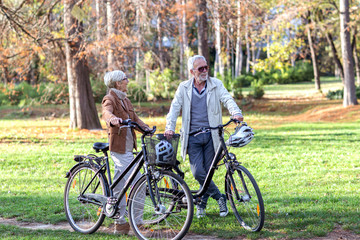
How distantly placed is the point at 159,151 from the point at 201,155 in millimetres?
1095

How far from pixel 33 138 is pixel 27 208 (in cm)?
987

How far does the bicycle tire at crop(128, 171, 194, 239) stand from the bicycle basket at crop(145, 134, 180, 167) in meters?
0.14

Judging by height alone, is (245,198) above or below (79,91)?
A: below

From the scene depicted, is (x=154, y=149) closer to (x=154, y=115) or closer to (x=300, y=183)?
(x=300, y=183)

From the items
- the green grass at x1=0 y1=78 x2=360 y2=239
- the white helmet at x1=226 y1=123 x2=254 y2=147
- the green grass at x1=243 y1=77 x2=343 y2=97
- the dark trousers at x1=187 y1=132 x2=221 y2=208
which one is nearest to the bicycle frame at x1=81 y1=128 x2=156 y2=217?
the green grass at x1=0 y1=78 x2=360 y2=239

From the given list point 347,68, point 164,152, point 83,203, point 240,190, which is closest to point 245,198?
point 240,190

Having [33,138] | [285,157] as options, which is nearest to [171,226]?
[285,157]

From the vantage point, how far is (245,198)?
5.45 metres

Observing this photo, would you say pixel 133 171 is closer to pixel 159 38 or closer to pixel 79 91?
pixel 159 38

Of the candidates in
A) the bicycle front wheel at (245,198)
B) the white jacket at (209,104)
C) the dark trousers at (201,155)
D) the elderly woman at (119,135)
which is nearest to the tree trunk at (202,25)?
the white jacket at (209,104)

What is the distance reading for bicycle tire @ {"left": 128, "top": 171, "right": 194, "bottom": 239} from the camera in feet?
17.1

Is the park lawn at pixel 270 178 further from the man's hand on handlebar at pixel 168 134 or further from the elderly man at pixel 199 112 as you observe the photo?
the man's hand on handlebar at pixel 168 134

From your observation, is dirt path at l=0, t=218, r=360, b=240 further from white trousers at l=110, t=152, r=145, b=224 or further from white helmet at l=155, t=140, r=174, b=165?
white helmet at l=155, t=140, r=174, b=165

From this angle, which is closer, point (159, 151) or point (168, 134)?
point (159, 151)
